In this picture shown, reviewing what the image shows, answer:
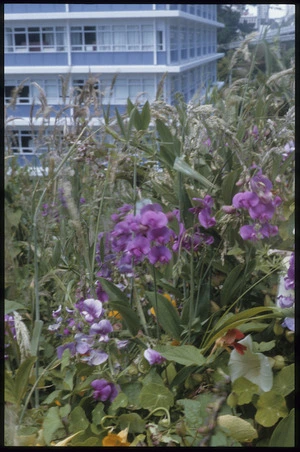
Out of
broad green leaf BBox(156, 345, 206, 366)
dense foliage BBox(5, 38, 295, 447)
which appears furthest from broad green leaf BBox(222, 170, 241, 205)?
broad green leaf BBox(156, 345, 206, 366)

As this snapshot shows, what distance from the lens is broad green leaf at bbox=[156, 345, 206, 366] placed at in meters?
0.74

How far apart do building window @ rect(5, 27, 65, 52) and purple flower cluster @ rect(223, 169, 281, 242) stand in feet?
1.46

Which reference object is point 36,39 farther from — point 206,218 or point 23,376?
point 23,376

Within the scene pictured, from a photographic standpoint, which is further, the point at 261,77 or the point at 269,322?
the point at 261,77

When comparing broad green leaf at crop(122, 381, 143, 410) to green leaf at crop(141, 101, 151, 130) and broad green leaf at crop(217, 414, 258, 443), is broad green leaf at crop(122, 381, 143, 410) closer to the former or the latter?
broad green leaf at crop(217, 414, 258, 443)

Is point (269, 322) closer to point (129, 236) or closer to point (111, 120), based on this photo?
point (129, 236)

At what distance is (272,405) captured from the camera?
77cm

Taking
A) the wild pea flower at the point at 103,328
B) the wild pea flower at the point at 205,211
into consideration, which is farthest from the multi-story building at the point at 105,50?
the wild pea flower at the point at 103,328

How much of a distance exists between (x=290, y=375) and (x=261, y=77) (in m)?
0.71

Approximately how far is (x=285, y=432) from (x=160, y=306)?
215 mm

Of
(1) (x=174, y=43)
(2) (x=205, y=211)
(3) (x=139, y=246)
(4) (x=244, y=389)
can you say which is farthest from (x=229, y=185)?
(1) (x=174, y=43)

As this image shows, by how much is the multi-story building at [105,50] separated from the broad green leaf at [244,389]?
0.46m

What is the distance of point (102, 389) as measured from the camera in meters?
0.76
